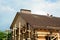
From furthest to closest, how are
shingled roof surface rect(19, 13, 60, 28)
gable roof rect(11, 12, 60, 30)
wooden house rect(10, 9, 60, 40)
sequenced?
shingled roof surface rect(19, 13, 60, 28)
gable roof rect(11, 12, 60, 30)
wooden house rect(10, 9, 60, 40)

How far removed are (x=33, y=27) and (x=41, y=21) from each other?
452 cm

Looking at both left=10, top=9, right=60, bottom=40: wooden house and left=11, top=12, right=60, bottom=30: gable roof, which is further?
left=11, top=12, right=60, bottom=30: gable roof

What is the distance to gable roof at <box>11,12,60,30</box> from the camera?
3638cm

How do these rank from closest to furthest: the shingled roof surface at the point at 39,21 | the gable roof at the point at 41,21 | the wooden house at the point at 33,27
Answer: the wooden house at the point at 33,27 → the gable roof at the point at 41,21 → the shingled roof surface at the point at 39,21

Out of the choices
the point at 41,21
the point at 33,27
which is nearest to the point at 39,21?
the point at 41,21

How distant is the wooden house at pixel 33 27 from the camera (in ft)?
117

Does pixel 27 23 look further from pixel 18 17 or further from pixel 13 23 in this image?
pixel 13 23

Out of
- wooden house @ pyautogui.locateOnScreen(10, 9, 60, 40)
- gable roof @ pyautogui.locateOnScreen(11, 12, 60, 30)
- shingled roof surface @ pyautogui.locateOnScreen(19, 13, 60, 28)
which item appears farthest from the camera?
shingled roof surface @ pyautogui.locateOnScreen(19, 13, 60, 28)

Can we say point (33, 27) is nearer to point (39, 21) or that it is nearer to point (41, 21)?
point (39, 21)

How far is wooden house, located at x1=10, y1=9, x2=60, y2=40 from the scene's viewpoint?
3553 cm

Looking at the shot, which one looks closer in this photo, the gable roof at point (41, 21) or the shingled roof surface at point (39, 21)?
the gable roof at point (41, 21)

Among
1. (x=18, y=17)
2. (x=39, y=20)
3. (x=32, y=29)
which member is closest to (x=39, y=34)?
(x=32, y=29)

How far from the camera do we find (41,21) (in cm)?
3928

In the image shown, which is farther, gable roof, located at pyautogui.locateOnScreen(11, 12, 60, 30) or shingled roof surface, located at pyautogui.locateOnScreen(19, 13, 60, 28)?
shingled roof surface, located at pyautogui.locateOnScreen(19, 13, 60, 28)
